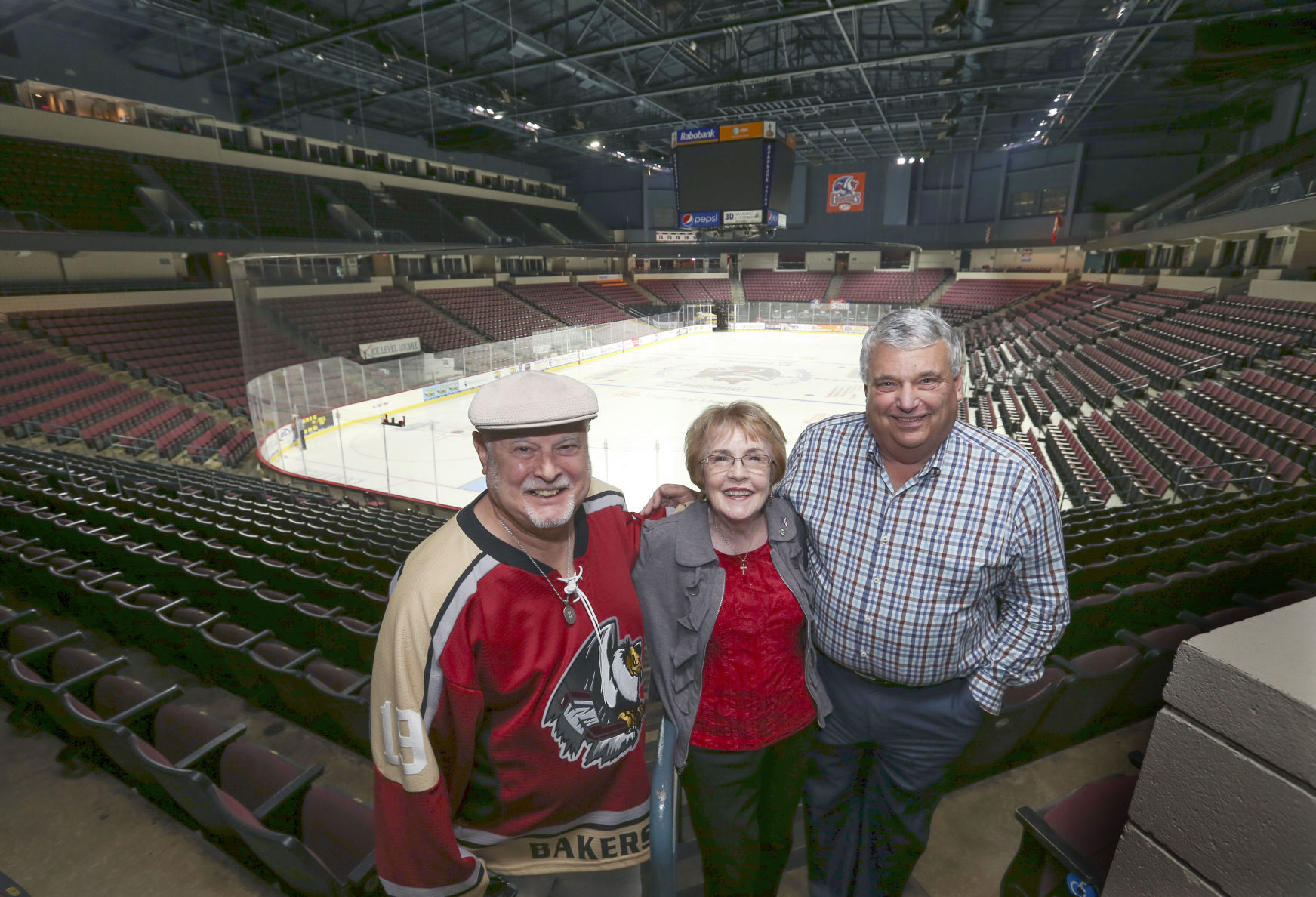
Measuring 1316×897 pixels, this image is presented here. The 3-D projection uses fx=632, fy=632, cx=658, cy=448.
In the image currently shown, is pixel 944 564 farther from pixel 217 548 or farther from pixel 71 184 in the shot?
pixel 71 184

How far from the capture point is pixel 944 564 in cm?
178

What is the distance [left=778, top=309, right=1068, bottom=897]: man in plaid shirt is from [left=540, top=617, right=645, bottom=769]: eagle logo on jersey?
24.8 inches

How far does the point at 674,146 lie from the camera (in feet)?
66.0

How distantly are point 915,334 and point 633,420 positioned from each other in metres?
15.5

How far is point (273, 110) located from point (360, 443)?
19584 millimetres

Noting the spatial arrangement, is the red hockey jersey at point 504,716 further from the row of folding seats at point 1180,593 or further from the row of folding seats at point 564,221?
the row of folding seats at point 564,221

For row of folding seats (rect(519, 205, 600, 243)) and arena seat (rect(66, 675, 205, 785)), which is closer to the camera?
arena seat (rect(66, 675, 205, 785))

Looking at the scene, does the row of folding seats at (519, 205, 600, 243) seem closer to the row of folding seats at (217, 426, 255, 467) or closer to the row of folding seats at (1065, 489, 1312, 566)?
the row of folding seats at (217, 426, 255, 467)

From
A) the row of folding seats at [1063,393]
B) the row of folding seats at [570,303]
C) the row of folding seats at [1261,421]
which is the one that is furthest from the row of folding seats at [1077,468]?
the row of folding seats at [570,303]

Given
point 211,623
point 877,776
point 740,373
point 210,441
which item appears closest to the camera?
point 877,776

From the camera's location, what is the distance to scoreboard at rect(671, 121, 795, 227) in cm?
1917

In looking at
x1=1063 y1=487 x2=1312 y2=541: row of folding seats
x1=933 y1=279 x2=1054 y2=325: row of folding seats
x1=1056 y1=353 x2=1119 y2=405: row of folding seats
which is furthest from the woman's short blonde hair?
x1=933 y1=279 x2=1054 y2=325: row of folding seats

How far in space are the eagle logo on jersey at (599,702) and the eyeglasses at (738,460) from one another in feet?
1.64

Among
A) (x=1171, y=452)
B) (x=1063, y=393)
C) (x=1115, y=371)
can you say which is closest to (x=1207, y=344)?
(x=1115, y=371)
